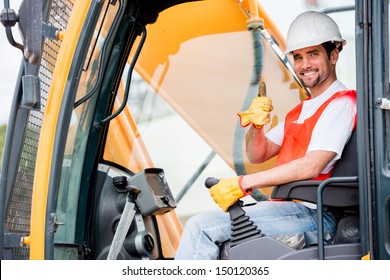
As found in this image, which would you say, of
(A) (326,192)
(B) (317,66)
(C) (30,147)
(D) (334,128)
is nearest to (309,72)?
(B) (317,66)

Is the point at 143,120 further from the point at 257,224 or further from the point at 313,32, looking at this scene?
the point at 257,224

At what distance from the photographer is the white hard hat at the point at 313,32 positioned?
3.72m

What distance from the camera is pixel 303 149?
12.1 feet

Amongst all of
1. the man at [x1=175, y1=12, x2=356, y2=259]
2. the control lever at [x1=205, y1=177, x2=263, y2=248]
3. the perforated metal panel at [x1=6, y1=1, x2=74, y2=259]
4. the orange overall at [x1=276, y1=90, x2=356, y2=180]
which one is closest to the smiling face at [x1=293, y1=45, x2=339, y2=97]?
the man at [x1=175, y1=12, x2=356, y2=259]

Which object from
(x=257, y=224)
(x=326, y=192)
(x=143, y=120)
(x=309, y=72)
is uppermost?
(x=143, y=120)

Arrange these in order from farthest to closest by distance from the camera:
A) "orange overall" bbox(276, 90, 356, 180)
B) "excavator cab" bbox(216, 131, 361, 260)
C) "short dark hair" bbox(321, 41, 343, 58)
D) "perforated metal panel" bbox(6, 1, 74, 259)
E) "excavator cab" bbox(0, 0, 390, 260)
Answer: "perforated metal panel" bbox(6, 1, 74, 259)
"short dark hair" bbox(321, 41, 343, 58)
"orange overall" bbox(276, 90, 356, 180)
"excavator cab" bbox(216, 131, 361, 260)
"excavator cab" bbox(0, 0, 390, 260)

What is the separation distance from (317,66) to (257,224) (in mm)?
795

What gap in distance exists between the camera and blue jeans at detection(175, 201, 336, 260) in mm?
3484

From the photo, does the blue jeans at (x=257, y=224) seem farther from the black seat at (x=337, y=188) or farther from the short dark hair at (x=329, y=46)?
the short dark hair at (x=329, y=46)

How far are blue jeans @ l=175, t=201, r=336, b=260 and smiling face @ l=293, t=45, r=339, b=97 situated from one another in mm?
593

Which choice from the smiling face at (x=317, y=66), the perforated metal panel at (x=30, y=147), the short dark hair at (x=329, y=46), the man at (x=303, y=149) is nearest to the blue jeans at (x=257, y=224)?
the man at (x=303, y=149)

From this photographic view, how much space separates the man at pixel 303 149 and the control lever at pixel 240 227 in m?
0.04

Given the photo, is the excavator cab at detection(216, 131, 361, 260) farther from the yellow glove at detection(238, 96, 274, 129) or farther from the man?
the yellow glove at detection(238, 96, 274, 129)

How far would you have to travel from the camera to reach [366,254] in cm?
307
